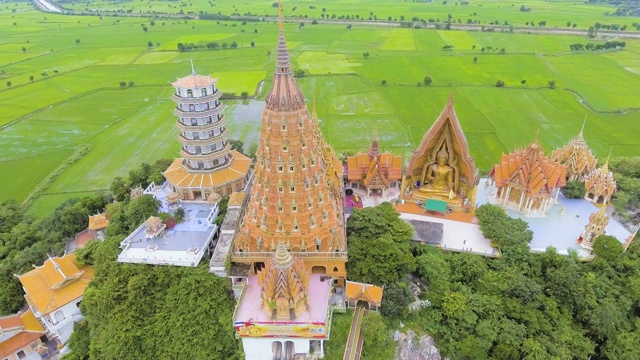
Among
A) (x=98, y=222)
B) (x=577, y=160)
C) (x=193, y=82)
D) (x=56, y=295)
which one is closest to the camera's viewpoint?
(x=56, y=295)

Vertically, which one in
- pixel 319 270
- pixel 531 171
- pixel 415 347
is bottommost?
pixel 415 347

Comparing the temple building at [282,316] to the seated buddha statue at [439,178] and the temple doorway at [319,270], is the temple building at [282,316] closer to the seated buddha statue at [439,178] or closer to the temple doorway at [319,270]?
the temple doorway at [319,270]

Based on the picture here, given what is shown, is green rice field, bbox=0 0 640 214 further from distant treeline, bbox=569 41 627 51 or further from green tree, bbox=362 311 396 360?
green tree, bbox=362 311 396 360

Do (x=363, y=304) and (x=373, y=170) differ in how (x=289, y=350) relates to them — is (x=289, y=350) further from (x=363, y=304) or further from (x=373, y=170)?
(x=373, y=170)

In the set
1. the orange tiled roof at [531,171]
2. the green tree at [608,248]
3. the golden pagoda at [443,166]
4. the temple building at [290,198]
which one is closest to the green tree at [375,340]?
the temple building at [290,198]

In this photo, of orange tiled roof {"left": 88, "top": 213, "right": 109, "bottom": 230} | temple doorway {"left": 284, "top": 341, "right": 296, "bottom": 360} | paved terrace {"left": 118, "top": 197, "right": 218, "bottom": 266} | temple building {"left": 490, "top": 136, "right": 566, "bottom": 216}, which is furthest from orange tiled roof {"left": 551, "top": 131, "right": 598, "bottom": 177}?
orange tiled roof {"left": 88, "top": 213, "right": 109, "bottom": 230}

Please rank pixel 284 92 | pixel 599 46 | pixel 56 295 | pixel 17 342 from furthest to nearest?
1. pixel 599 46
2. pixel 56 295
3. pixel 17 342
4. pixel 284 92

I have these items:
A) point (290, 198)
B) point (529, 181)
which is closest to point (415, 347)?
point (290, 198)
